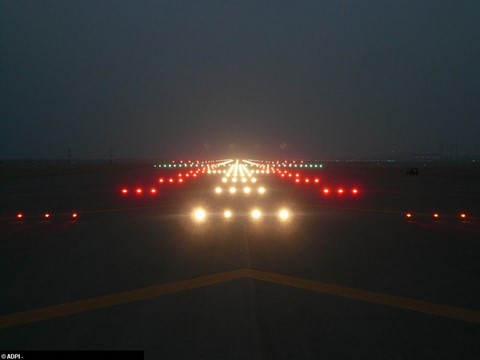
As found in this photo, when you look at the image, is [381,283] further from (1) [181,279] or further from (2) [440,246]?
(2) [440,246]

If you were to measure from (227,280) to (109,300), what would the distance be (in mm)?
2037

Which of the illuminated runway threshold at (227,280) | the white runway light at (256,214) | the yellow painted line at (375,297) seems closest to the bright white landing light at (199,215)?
the white runway light at (256,214)

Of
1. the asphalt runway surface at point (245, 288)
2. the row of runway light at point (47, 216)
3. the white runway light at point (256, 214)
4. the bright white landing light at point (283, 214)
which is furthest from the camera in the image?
the row of runway light at point (47, 216)

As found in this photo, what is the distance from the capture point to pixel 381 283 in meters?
9.12

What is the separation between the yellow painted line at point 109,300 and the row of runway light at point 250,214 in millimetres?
8560

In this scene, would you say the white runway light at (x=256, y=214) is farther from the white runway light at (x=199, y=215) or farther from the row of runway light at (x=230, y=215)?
the white runway light at (x=199, y=215)

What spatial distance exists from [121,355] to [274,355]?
1534 millimetres

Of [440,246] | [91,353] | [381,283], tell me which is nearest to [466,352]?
[381,283]

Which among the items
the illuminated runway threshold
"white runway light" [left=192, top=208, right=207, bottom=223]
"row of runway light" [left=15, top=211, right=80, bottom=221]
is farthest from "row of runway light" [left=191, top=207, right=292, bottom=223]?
the illuminated runway threshold

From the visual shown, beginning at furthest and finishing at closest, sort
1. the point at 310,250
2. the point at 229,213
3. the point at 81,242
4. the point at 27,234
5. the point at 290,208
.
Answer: the point at 290,208
the point at 229,213
the point at 27,234
the point at 81,242
the point at 310,250

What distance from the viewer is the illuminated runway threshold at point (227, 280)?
23.9 ft

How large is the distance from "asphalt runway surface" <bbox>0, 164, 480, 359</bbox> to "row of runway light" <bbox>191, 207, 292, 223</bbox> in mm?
643

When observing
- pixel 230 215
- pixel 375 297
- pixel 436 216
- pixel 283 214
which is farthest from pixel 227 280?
pixel 436 216

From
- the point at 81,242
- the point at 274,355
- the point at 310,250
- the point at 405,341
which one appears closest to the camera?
the point at 274,355
